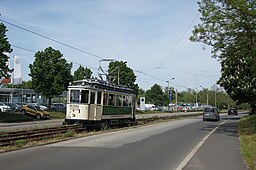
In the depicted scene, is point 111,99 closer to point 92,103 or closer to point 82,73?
point 92,103

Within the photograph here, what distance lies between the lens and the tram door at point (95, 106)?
2133cm

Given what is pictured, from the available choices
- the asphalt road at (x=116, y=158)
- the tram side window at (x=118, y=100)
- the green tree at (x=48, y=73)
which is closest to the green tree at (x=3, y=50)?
the green tree at (x=48, y=73)

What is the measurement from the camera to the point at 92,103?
70.2 feet

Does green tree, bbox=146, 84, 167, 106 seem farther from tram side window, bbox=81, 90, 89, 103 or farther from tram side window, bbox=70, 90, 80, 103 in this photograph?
tram side window, bbox=81, 90, 89, 103

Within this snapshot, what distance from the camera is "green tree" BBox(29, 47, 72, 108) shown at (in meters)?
44.6

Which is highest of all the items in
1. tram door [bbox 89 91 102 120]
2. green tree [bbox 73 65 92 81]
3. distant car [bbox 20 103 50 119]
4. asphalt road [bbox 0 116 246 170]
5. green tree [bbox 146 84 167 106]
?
green tree [bbox 73 65 92 81]

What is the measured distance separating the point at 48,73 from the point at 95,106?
24.7 metres

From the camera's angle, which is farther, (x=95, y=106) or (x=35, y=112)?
(x=35, y=112)

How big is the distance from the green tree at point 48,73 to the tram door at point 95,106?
23.6m

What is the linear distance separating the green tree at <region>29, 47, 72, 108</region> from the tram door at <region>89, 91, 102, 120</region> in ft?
77.4

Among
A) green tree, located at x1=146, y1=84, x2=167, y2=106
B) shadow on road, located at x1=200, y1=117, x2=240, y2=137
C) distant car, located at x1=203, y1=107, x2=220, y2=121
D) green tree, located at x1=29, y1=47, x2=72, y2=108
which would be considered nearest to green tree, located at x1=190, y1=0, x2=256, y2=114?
shadow on road, located at x1=200, y1=117, x2=240, y2=137

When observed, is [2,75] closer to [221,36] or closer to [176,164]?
[221,36]

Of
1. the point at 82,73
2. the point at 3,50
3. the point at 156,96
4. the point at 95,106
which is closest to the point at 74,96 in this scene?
the point at 95,106

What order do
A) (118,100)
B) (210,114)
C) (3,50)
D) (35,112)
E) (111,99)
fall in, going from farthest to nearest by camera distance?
(210,114) < (35,112) < (3,50) < (118,100) < (111,99)
